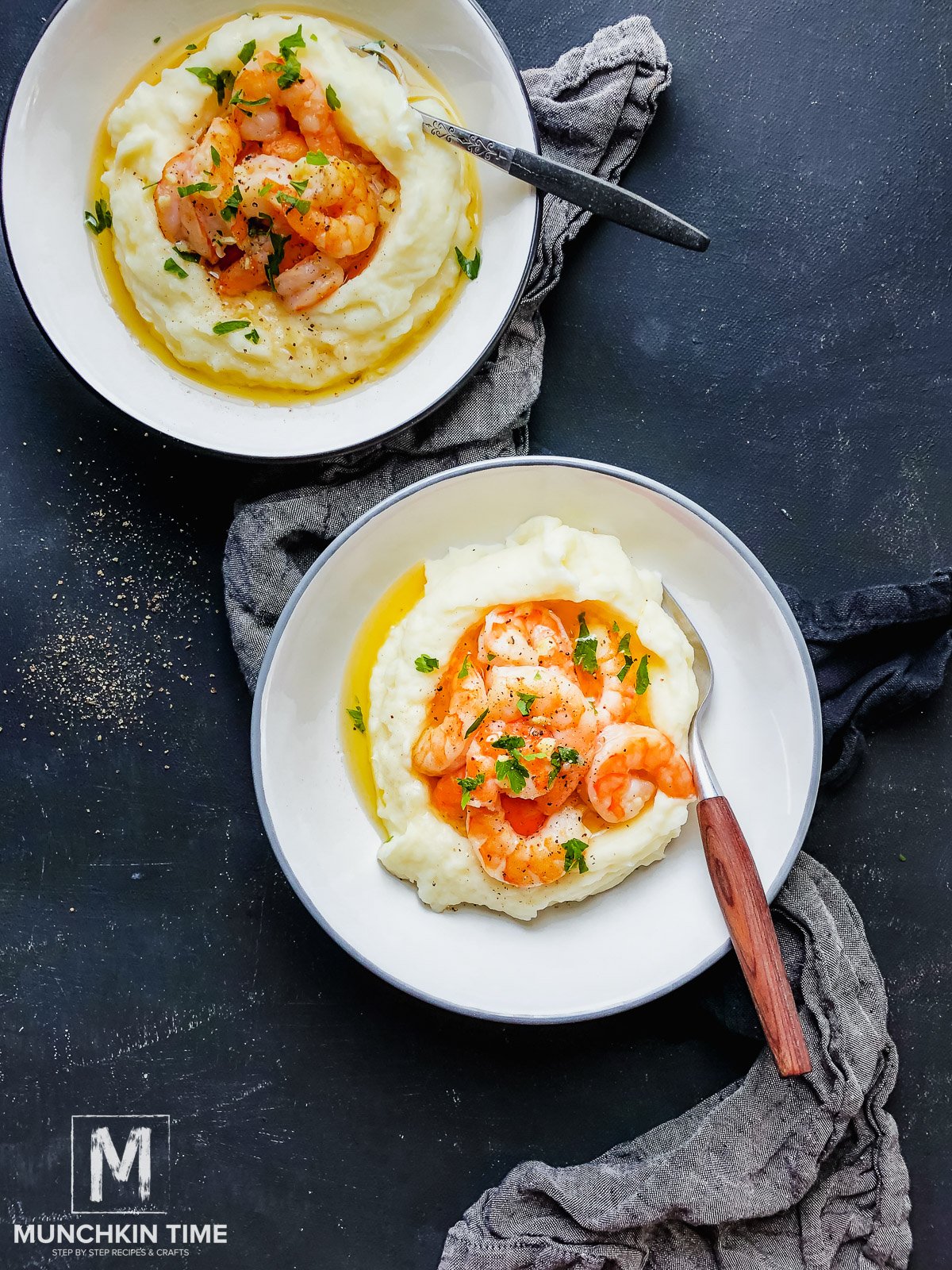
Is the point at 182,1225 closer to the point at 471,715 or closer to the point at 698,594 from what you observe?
the point at 471,715

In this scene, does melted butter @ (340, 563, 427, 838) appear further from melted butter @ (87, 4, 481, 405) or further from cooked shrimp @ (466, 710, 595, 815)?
melted butter @ (87, 4, 481, 405)

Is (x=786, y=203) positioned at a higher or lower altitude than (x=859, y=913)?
A: higher

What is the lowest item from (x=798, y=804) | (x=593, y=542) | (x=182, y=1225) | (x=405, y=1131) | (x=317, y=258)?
(x=182, y=1225)

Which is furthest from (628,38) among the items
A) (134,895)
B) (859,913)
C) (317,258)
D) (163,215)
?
→ (134,895)

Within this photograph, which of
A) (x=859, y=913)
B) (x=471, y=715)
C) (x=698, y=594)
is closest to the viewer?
(x=471, y=715)

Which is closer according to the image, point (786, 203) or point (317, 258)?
point (317, 258)

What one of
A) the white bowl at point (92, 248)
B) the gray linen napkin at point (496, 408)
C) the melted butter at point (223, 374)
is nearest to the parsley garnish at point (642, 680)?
the gray linen napkin at point (496, 408)

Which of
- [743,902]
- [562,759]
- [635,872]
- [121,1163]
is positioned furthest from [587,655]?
[121,1163]
